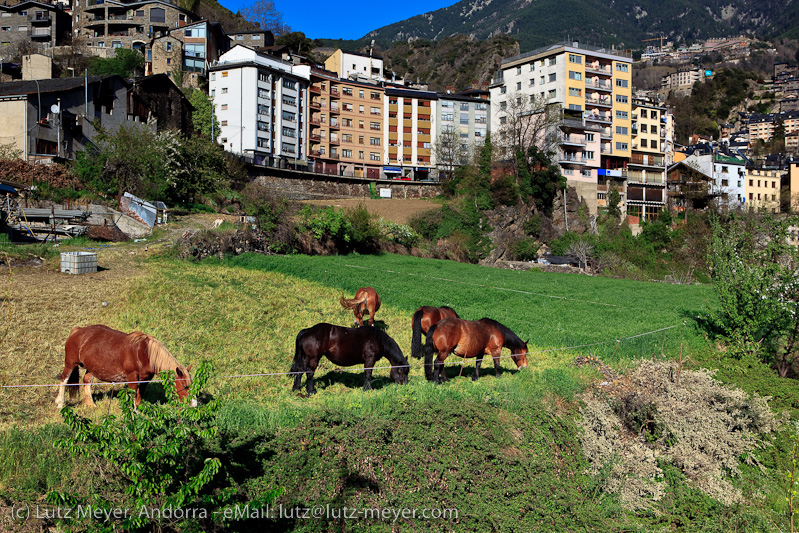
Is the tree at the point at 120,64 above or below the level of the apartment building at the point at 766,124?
below

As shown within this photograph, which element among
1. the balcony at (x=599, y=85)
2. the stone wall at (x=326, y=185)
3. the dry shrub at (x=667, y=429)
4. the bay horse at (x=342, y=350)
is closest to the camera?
the dry shrub at (x=667, y=429)

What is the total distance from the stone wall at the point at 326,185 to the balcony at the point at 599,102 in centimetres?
2322

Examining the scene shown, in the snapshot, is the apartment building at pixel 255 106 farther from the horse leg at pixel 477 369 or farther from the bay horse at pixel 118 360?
the bay horse at pixel 118 360

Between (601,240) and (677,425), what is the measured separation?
58.8 metres

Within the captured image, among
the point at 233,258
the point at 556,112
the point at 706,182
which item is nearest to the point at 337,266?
the point at 233,258

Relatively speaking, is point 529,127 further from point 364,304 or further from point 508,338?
point 508,338

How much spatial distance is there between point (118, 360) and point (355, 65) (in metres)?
92.6

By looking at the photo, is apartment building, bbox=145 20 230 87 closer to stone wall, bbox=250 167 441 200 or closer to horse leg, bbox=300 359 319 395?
stone wall, bbox=250 167 441 200

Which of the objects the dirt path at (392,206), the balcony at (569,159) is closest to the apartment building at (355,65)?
the dirt path at (392,206)

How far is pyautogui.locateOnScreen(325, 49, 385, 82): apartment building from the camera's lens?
9681 cm

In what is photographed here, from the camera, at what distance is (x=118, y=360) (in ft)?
40.8

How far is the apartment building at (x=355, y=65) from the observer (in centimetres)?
9681

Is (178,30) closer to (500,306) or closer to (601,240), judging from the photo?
(601,240)

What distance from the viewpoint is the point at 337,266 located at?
3575 centimetres
